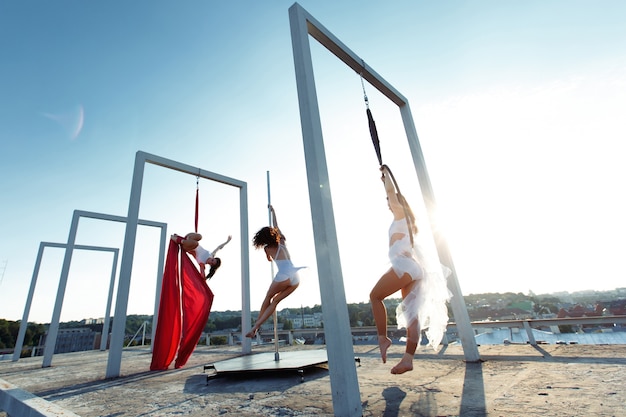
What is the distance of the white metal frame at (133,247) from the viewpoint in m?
4.72

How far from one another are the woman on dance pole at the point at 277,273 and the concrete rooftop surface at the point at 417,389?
74 cm

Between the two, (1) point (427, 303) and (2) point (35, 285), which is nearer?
(1) point (427, 303)

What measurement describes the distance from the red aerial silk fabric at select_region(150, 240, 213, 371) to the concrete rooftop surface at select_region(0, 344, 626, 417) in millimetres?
589

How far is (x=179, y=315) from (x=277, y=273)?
2.20 meters

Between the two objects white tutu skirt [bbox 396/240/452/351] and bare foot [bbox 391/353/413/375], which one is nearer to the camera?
bare foot [bbox 391/353/413/375]

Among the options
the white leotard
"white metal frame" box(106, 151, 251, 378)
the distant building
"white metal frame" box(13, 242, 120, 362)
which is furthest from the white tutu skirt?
the distant building

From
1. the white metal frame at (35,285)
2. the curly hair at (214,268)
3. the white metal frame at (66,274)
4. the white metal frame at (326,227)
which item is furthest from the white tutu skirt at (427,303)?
the white metal frame at (35,285)

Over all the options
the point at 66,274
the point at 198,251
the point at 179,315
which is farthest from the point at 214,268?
the point at 66,274

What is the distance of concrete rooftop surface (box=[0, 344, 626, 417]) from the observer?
1910 mm

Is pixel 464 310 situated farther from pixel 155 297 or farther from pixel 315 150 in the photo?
pixel 155 297

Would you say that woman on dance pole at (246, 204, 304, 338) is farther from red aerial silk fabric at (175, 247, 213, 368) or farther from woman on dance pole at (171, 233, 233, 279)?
red aerial silk fabric at (175, 247, 213, 368)

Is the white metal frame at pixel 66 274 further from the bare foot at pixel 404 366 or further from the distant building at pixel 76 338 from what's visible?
the distant building at pixel 76 338

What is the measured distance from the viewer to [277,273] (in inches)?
151

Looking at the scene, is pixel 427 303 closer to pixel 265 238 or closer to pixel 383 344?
pixel 383 344
